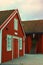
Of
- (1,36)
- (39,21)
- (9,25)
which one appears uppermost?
(39,21)

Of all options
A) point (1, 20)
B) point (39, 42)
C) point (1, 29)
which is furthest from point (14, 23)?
point (39, 42)

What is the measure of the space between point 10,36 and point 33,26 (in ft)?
66.2

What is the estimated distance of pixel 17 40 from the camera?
1064 inches

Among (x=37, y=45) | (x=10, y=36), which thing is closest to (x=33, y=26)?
(x=37, y=45)

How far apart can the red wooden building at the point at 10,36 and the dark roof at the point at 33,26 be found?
12.1 metres

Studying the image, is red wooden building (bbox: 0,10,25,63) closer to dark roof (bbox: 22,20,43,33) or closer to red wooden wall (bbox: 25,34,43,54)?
red wooden wall (bbox: 25,34,43,54)

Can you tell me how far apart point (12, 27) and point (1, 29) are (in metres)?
4.06

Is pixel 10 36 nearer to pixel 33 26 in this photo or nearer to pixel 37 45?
pixel 37 45

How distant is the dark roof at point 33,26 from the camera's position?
136 feet

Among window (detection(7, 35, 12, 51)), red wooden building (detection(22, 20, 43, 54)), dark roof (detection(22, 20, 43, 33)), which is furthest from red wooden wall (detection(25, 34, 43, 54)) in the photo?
window (detection(7, 35, 12, 51))

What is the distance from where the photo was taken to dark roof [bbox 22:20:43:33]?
41.6 m

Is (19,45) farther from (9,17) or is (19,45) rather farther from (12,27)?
(9,17)

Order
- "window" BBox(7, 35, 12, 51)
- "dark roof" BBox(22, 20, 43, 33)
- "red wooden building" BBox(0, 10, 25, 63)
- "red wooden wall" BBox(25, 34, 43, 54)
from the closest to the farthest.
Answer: "red wooden building" BBox(0, 10, 25, 63) < "window" BBox(7, 35, 12, 51) < "red wooden wall" BBox(25, 34, 43, 54) < "dark roof" BBox(22, 20, 43, 33)

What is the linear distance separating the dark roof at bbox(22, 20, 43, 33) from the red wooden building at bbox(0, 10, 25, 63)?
1215cm
